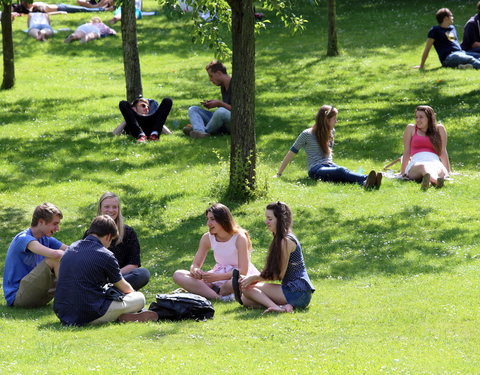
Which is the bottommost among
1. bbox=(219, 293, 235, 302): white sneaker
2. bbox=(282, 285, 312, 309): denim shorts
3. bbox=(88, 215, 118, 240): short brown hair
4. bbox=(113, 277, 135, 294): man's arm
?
bbox=(219, 293, 235, 302): white sneaker

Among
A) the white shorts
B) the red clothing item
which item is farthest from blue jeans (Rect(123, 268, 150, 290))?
the red clothing item

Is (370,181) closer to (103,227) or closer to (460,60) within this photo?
(103,227)

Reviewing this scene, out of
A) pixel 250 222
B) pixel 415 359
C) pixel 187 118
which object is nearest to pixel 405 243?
pixel 250 222

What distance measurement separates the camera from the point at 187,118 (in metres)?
21.5

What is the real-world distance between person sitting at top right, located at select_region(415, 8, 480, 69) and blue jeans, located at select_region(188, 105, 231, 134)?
281 inches

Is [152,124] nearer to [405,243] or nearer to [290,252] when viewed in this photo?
[405,243]

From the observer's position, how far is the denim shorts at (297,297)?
9977 mm

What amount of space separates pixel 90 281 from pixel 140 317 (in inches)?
26.3

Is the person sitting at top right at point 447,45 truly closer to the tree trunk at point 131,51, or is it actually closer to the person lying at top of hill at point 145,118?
the tree trunk at point 131,51

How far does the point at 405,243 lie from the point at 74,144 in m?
9.14

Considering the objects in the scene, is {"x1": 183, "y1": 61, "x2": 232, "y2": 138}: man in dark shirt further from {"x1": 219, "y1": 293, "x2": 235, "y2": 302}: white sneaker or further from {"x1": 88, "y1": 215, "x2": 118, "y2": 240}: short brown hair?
{"x1": 88, "y1": 215, "x2": 118, "y2": 240}: short brown hair

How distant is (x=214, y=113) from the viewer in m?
19.7

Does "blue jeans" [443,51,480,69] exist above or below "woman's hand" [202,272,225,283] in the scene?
above

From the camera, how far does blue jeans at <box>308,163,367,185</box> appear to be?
633 inches
